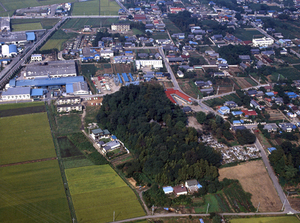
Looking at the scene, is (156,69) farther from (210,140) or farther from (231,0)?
(231,0)

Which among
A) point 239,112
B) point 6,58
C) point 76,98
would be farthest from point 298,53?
point 6,58

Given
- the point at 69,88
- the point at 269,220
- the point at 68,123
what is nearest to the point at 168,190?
the point at 269,220

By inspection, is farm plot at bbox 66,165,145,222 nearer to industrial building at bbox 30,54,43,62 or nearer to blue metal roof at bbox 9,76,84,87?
blue metal roof at bbox 9,76,84,87

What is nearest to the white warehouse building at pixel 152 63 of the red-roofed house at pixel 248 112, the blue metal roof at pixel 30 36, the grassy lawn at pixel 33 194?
the red-roofed house at pixel 248 112

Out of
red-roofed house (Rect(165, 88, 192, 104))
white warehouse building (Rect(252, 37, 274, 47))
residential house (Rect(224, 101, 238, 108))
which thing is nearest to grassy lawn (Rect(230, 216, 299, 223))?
residential house (Rect(224, 101, 238, 108))

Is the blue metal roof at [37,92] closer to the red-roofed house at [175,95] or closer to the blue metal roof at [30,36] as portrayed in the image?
the red-roofed house at [175,95]

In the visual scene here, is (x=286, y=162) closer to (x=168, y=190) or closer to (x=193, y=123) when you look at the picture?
(x=193, y=123)
